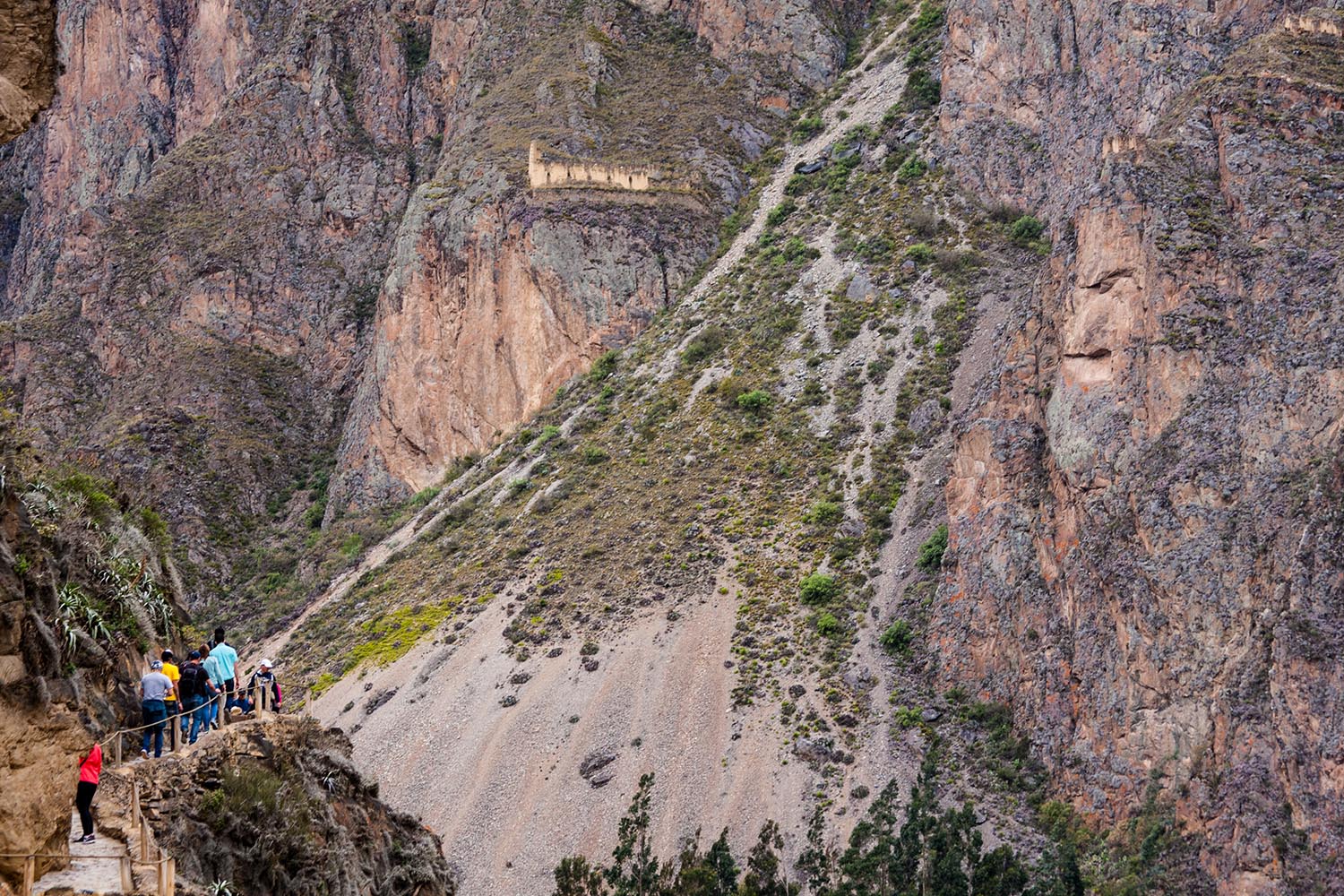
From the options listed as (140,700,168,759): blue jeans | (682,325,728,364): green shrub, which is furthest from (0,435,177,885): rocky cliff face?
(682,325,728,364): green shrub

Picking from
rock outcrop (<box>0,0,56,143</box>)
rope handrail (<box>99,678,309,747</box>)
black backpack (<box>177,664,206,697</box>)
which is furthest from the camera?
black backpack (<box>177,664,206,697</box>)

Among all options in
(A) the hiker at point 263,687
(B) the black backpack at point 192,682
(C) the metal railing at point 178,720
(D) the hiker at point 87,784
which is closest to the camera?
(D) the hiker at point 87,784

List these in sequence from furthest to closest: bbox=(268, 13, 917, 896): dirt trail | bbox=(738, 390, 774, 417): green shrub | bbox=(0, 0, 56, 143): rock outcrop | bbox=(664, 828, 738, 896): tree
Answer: bbox=(738, 390, 774, 417): green shrub → bbox=(268, 13, 917, 896): dirt trail → bbox=(664, 828, 738, 896): tree → bbox=(0, 0, 56, 143): rock outcrop

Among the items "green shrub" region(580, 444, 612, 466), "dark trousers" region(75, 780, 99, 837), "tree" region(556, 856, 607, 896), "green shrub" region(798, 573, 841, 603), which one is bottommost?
"tree" region(556, 856, 607, 896)

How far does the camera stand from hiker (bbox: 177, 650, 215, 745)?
877 inches

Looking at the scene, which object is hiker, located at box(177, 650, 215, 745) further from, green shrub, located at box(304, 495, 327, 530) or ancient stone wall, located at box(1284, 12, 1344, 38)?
green shrub, located at box(304, 495, 327, 530)

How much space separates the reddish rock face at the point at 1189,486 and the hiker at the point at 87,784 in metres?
33.3

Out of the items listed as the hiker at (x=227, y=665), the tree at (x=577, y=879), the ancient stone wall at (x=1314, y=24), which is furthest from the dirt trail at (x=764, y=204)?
the hiker at (x=227, y=665)

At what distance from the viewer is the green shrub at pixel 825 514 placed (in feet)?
218

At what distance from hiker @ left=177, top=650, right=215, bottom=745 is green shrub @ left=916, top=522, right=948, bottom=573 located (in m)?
42.3

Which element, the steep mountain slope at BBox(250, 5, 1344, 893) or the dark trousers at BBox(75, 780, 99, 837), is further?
the steep mountain slope at BBox(250, 5, 1344, 893)

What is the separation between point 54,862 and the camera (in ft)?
54.0

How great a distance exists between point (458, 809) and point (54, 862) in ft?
138

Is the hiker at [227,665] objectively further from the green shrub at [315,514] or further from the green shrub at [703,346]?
the green shrub at [315,514]
